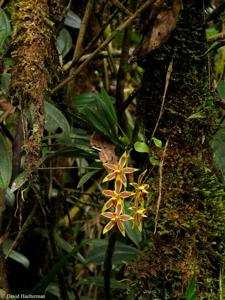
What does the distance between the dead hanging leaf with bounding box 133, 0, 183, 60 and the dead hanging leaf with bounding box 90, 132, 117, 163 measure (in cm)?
23

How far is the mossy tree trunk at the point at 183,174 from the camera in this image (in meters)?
1.06

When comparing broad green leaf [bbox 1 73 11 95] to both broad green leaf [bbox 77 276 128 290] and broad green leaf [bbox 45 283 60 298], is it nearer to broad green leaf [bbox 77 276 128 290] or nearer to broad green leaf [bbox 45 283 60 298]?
broad green leaf [bbox 77 276 128 290]

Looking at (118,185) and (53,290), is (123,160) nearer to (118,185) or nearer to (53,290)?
(118,185)

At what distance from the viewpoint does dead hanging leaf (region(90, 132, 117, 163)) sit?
1159 mm

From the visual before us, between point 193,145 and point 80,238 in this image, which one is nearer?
point 193,145

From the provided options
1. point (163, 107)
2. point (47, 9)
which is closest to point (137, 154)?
point (163, 107)

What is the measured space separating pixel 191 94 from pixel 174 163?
16 cm

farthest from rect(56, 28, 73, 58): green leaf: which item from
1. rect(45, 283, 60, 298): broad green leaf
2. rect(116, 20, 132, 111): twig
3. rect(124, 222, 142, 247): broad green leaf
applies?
rect(45, 283, 60, 298): broad green leaf

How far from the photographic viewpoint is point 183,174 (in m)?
1.12

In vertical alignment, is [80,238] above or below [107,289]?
below

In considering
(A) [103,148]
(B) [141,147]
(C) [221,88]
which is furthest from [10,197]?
(C) [221,88]

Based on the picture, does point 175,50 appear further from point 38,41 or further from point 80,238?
point 80,238

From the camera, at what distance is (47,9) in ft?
3.57

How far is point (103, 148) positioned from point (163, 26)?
30 centimetres
